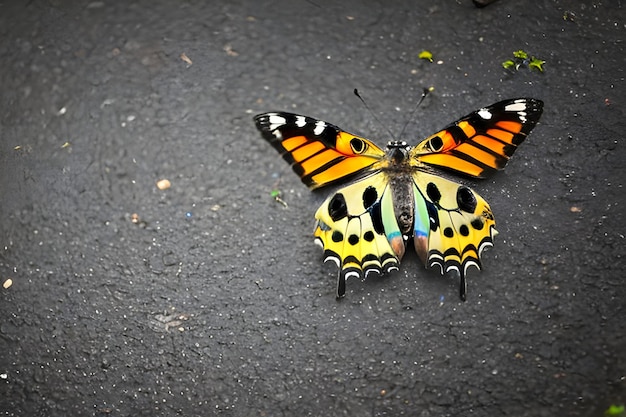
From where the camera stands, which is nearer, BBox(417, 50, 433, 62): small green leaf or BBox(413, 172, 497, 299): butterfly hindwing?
BBox(413, 172, 497, 299): butterfly hindwing

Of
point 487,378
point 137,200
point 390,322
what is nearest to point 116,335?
point 137,200

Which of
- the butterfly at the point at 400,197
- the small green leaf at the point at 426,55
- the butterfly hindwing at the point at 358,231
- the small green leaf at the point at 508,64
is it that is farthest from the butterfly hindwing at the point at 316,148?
the small green leaf at the point at 508,64

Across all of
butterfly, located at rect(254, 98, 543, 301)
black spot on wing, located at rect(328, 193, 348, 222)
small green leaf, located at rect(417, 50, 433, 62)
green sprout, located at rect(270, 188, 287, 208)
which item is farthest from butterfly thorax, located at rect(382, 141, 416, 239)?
small green leaf, located at rect(417, 50, 433, 62)

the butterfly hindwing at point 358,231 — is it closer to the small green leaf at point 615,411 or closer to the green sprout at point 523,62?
the small green leaf at point 615,411

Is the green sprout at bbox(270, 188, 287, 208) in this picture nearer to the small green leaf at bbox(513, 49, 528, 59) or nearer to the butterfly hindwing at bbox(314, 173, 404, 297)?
the butterfly hindwing at bbox(314, 173, 404, 297)

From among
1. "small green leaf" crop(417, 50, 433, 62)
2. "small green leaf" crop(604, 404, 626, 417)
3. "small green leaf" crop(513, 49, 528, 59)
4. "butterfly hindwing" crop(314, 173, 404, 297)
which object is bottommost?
"small green leaf" crop(604, 404, 626, 417)

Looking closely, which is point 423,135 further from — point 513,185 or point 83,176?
point 83,176
